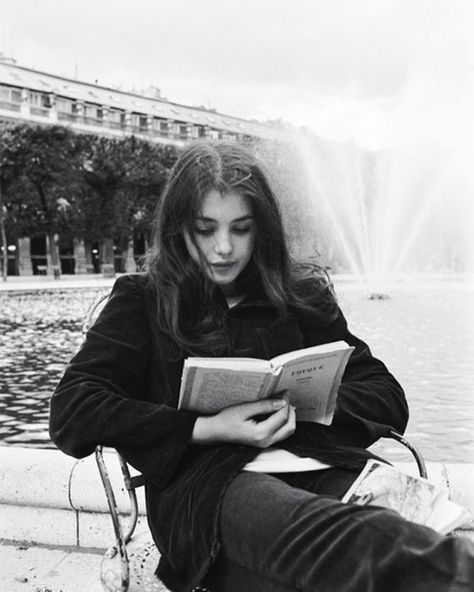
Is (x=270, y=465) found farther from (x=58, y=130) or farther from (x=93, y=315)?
(x=58, y=130)

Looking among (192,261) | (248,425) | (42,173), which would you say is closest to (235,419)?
(248,425)

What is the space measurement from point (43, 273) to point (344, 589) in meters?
45.0

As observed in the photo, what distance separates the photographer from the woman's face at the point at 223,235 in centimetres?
205

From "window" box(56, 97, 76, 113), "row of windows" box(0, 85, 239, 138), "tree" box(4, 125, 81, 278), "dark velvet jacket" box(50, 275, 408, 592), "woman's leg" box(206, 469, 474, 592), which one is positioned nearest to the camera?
"woman's leg" box(206, 469, 474, 592)

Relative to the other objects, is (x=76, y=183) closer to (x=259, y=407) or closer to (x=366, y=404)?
(x=366, y=404)

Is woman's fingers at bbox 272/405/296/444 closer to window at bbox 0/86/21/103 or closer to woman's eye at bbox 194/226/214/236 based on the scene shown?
woman's eye at bbox 194/226/214/236

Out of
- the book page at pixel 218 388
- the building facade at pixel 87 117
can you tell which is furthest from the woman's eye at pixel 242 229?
the building facade at pixel 87 117

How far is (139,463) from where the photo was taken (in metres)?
1.84

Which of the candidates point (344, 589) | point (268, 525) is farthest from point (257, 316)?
point (344, 589)

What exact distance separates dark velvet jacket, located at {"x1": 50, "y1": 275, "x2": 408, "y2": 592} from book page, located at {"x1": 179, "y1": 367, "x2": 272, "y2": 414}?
4 centimetres

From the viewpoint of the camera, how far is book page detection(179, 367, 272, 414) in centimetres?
171

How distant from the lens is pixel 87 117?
2018 inches

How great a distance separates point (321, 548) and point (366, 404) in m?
0.71

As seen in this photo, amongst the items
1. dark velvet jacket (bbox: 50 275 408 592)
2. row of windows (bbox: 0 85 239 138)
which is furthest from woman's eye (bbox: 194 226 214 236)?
row of windows (bbox: 0 85 239 138)
